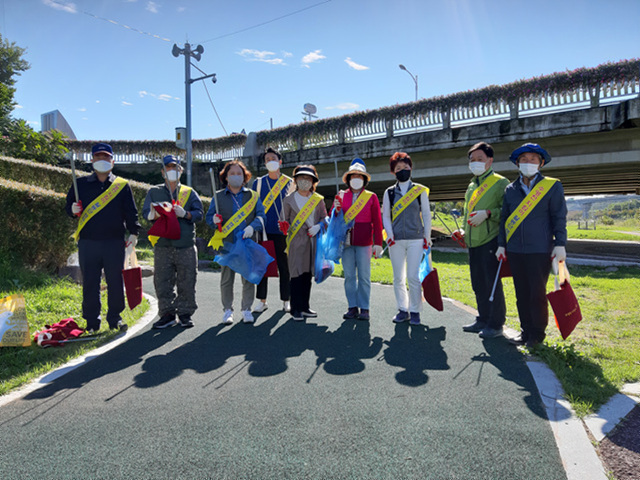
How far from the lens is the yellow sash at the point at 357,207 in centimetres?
550

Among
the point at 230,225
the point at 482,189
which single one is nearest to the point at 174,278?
the point at 230,225

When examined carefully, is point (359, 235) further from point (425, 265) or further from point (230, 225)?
point (230, 225)

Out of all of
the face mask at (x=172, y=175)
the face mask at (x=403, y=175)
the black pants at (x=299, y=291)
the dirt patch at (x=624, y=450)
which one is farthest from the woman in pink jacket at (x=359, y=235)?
the dirt patch at (x=624, y=450)

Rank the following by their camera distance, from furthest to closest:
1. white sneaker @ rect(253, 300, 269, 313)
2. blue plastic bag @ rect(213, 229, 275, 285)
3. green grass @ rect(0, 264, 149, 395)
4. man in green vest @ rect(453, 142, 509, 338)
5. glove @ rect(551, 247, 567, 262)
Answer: white sneaker @ rect(253, 300, 269, 313) < blue plastic bag @ rect(213, 229, 275, 285) < man in green vest @ rect(453, 142, 509, 338) < glove @ rect(551, 247, 567, 262) < green grass @ rect(0, 264, 149, 395)

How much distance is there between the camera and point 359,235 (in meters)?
5.49

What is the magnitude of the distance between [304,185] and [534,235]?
8.90 ft

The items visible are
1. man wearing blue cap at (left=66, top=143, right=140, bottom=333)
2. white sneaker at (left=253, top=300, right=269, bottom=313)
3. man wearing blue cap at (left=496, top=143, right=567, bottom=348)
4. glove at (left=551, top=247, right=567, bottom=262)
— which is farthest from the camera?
white sneaker at (left=253, top=300, right=269, bottom=313)

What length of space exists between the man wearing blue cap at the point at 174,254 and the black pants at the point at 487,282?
10.9ft

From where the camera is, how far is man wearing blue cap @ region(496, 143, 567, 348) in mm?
4293

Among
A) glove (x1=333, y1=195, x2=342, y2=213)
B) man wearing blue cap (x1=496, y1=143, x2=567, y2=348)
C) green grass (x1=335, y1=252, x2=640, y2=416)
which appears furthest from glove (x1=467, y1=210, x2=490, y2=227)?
glove (x1=333, y1=195, x2=342, y2=213)

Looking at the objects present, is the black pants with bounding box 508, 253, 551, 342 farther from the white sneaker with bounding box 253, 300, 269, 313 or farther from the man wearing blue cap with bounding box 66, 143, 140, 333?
the man wearing blue cap with bounding box 66, 143, 140, 333

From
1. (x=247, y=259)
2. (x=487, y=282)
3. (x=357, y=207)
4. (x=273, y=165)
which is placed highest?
(x=273, y=165)

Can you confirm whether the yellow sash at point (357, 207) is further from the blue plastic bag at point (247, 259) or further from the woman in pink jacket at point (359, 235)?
the blue plastic bag at point (247, 259)

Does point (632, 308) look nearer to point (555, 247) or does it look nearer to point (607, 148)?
point (555, 247)
